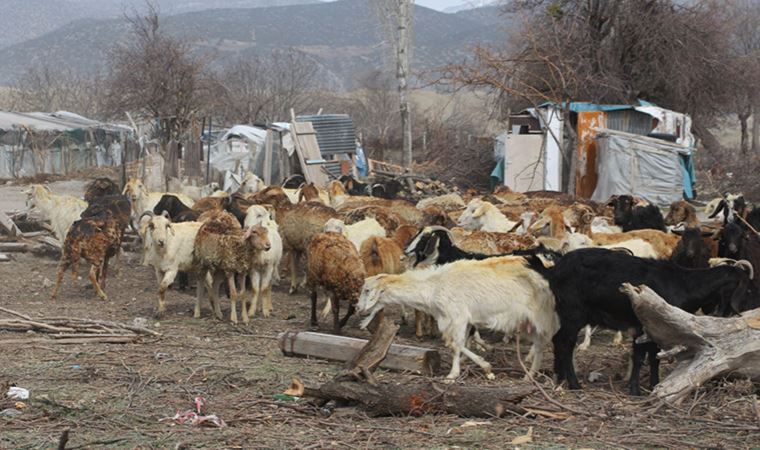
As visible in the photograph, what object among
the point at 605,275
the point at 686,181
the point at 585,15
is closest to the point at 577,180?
the point at 686,181

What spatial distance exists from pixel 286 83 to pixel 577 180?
2866 centimetres

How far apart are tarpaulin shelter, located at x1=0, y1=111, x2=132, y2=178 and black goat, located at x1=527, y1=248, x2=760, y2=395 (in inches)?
869

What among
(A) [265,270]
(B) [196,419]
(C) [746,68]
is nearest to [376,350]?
(B) [196,419]

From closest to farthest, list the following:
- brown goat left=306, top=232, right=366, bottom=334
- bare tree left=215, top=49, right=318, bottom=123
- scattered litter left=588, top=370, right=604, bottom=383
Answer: scattered litter left=588, top=370, right=604, bottom=383, brown goat left=306, top=232, right=366, bottom=334, bare tree left=215, top=49, right=318, bottom=123

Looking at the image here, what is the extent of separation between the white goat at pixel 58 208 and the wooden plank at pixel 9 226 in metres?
1.42

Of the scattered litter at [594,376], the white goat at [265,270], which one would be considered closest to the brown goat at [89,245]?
the white goat at [265,270]

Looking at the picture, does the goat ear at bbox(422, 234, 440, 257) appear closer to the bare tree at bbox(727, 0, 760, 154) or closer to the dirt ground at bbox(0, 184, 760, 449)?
the dirt ground at bbox(0, 184, 760, 449)

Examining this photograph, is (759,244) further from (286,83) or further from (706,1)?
(286,83)

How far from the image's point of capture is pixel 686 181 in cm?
2453

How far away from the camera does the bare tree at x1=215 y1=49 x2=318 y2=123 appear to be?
129ft

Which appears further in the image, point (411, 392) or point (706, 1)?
point (706, 1)

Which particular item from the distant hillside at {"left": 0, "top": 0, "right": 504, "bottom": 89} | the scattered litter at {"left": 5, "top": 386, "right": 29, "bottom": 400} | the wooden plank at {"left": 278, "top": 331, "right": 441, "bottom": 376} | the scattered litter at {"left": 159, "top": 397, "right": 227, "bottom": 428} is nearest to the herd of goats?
the wooden plank at {"left": 278, "top": 331, "right": 441, "bottom": 376}

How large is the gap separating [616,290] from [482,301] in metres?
1.09

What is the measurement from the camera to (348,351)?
8.72m
